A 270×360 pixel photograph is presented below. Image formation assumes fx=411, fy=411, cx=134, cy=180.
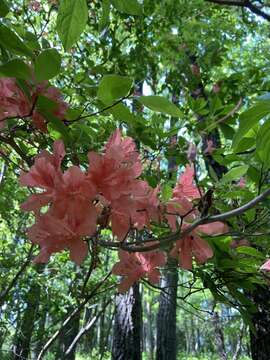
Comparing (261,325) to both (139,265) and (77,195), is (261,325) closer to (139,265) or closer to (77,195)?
(139,265)

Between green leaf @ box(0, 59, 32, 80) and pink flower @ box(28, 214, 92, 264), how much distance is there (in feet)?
0.81

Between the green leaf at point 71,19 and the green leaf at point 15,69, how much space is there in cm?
8

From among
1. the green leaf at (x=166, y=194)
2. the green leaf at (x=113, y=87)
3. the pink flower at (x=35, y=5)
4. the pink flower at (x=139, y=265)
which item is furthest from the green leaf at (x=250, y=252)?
the pink flower at (x=35, y=5)

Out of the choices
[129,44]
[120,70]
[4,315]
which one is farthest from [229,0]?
[4,315]

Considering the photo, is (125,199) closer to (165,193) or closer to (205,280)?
(165,193)

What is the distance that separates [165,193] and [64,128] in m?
0.26

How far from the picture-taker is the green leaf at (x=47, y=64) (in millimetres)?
686

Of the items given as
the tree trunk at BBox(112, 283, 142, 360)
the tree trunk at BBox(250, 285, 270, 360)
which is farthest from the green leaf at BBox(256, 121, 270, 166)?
the tree trunk at BBox(112, 283, 142, 360)

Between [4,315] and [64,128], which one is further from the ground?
[4,315]

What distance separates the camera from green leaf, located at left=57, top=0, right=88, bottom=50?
0.70m

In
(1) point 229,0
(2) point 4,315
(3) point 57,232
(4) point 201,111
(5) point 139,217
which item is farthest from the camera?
(2) point 4,315

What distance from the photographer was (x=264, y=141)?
75 cm

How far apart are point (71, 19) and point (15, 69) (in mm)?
131

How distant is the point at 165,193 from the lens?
89 centimetres
